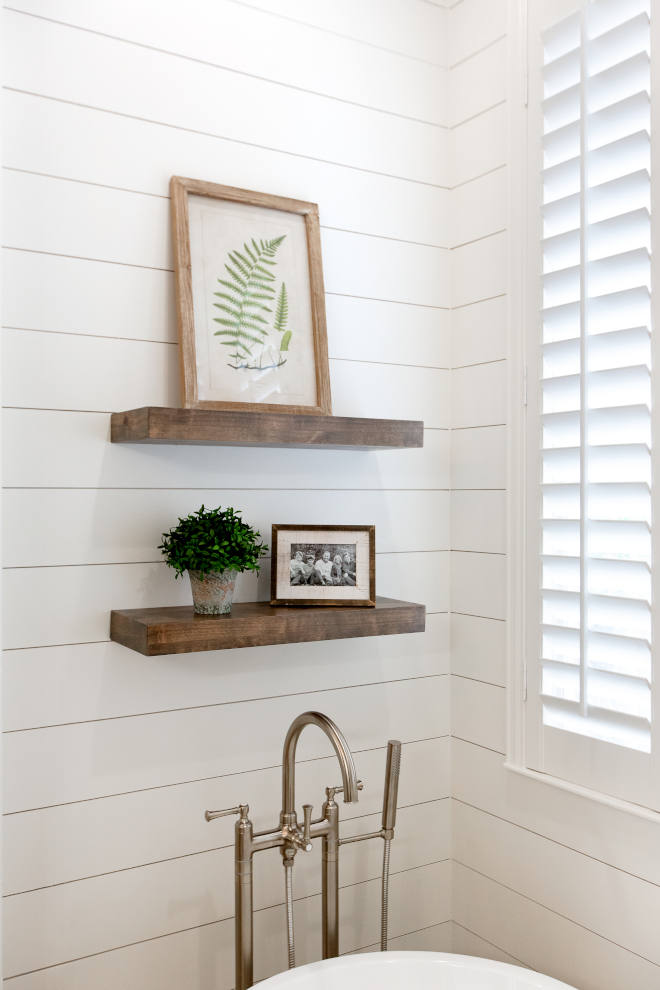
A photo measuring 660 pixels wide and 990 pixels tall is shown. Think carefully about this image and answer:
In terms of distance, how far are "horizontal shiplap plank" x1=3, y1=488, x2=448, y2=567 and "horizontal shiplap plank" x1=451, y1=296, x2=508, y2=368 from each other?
1.04ft

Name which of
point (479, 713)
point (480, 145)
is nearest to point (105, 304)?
point (480, 145)

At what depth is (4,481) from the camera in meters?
1.27

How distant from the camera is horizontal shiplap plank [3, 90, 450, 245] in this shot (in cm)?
130

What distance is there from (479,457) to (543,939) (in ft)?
3.05

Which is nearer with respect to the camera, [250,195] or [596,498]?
[596,498]

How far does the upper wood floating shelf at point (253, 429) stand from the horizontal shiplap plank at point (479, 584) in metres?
0.31

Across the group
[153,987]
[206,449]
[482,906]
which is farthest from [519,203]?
[153,987]

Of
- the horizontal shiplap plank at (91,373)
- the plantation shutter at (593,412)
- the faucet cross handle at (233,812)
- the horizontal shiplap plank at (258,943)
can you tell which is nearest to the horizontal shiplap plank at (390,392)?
the horizontal shiplap plank at (91,373)

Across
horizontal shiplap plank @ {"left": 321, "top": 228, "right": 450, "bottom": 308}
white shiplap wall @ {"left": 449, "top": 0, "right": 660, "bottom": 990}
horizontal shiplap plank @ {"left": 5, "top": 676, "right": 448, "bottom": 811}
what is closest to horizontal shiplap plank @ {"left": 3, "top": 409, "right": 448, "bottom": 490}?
white shiplap wall @ {"left": 449, "top": 0, "right": 660, "bottom": 990}

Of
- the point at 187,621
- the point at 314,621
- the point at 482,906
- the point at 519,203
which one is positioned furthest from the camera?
the point at 482,906

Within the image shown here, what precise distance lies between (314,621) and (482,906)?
0.76 metres

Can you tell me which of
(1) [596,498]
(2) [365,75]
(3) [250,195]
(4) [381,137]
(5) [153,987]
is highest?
(2) [365,75]

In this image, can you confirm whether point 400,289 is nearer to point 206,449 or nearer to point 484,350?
point 484,350

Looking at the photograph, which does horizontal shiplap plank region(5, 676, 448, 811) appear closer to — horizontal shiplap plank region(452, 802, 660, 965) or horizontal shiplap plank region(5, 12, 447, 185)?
horizontal shiplap plank region(452, 802, 660, 965)
